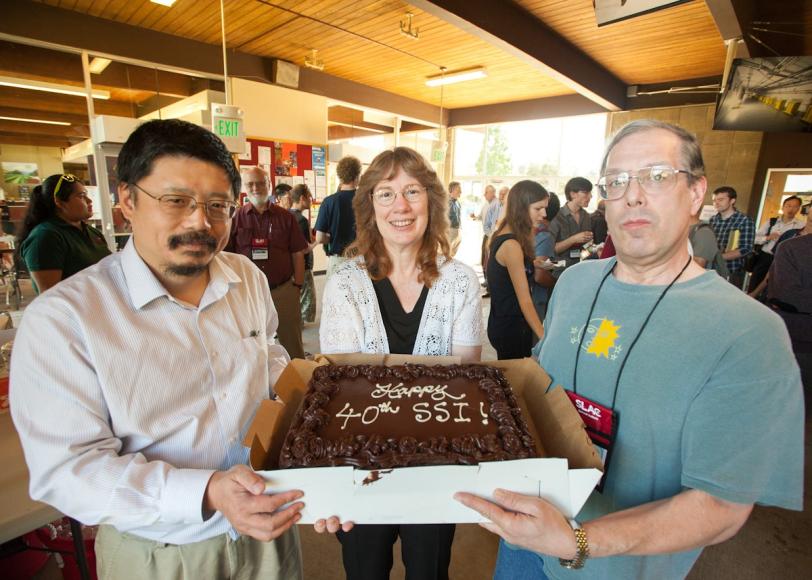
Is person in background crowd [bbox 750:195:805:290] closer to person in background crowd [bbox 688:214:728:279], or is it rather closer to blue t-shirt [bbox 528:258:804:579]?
person in background crowd [bbox 688:214:728:279]

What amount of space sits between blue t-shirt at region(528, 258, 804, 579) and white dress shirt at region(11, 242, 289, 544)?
0.93 meters

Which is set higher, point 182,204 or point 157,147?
point 157,147

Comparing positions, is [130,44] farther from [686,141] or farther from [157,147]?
[686,141]

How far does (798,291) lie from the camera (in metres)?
3.14

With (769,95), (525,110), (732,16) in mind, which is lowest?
(769,95)

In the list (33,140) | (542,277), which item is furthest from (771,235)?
(33,140)

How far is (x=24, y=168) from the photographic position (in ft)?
17.4

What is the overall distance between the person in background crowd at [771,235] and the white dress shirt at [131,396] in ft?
23.5

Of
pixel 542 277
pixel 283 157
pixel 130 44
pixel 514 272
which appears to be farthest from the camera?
pixel 283 157

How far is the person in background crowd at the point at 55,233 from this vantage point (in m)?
2.59

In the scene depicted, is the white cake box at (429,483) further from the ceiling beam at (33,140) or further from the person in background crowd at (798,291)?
the ceiling beam at (33,140)

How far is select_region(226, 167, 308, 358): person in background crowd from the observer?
12.4 ft

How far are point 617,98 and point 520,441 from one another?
934 cm

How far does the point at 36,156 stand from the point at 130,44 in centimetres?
199
